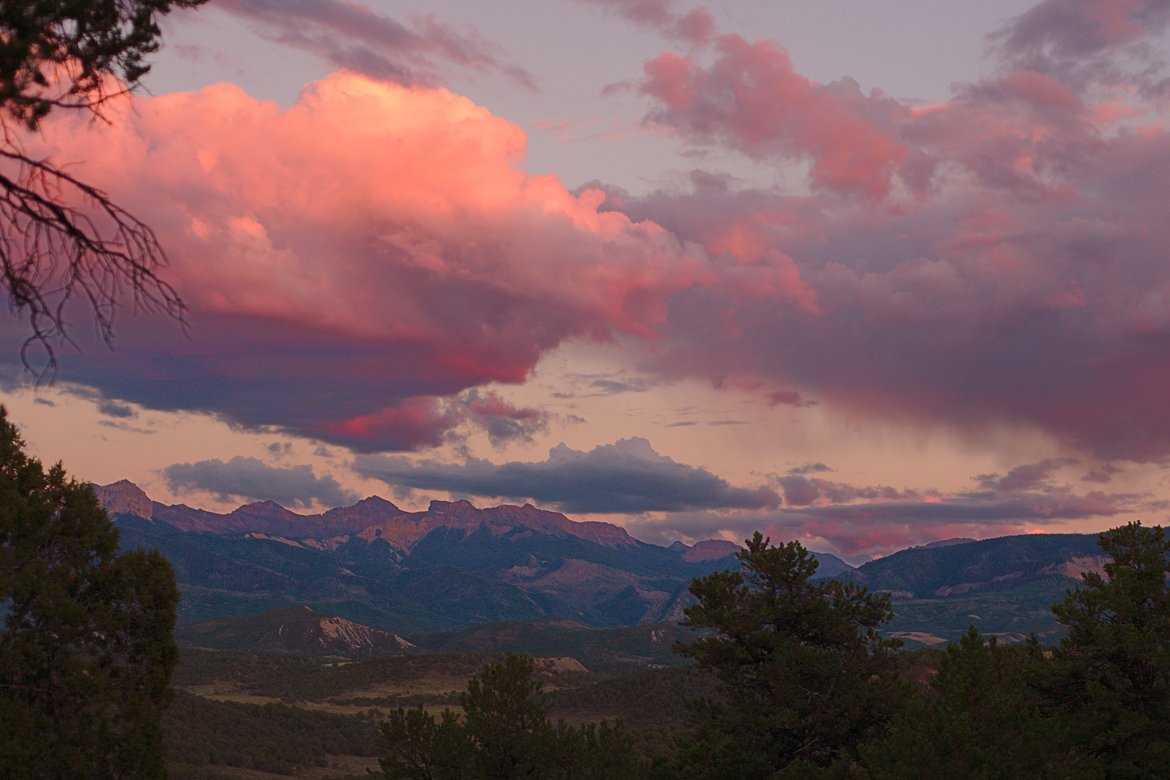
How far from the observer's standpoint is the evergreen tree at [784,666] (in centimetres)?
3909

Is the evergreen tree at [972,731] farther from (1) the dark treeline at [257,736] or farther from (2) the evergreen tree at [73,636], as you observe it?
(1) the dark treeline at [257,736]

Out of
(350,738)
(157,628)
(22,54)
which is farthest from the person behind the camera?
(350,738)

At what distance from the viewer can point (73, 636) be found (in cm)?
3209

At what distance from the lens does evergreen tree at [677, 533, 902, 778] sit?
39.1 meters

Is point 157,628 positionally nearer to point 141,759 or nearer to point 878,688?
point 141,759

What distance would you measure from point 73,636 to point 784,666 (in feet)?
79.1

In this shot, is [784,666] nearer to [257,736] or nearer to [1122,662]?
[1122,662]

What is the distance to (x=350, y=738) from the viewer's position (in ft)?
408

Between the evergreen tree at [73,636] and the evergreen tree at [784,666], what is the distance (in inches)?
736

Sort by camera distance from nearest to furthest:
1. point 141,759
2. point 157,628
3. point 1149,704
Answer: point 141,759, point 157,628, point 1149,704

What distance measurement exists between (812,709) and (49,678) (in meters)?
26.1

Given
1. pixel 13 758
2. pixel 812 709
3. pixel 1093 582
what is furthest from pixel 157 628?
pixel 1093 582

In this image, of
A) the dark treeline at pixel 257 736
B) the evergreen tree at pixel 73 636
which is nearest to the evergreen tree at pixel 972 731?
the evergreen tree at pixel 73 636

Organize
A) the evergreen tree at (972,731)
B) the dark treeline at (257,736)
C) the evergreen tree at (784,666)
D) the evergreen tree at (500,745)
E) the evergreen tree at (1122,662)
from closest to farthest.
→ the evergreen tree at (972,731), the evergreen tree at (1122,662), the evergreen tree at (784,666), the evergreen tree at (500,745), the dark treeline at (257,736)
